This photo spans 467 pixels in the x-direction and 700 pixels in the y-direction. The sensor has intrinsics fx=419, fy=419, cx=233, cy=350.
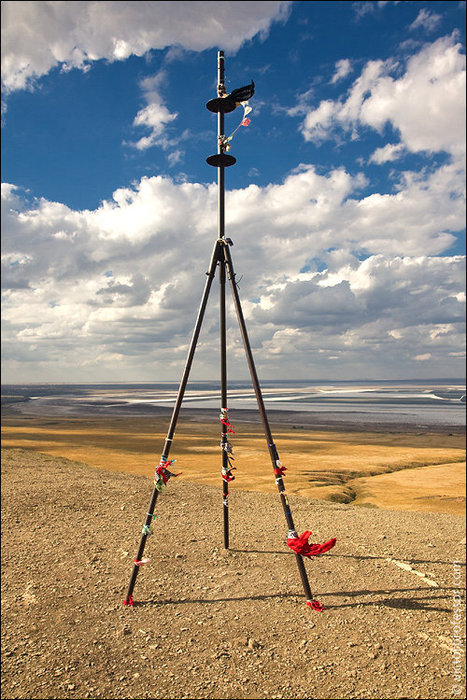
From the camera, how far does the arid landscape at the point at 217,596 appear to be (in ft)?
20.6

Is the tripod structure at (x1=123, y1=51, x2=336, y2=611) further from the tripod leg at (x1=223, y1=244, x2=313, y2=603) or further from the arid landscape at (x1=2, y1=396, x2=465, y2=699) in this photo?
the arid landscape at (x1=2, y1=396, x2=465, y2=699)

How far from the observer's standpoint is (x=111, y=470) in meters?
15.9

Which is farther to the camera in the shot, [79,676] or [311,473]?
[311,473]

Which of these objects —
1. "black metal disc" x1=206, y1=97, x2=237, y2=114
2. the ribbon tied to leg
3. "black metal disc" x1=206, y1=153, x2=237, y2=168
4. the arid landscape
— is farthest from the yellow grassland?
"black metal disc" x1=206, y1=97, x2=237, y2=114

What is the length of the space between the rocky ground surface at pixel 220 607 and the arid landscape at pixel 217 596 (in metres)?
0.02

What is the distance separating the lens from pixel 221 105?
5.75 m

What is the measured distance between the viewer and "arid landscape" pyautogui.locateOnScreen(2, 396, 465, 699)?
20.6 ft

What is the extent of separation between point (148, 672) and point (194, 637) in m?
0.87

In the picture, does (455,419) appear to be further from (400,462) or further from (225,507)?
(225,507)

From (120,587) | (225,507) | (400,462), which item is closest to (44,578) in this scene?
(120,587)

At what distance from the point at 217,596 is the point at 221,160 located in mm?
7486

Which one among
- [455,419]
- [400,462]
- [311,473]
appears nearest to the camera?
[311,473]

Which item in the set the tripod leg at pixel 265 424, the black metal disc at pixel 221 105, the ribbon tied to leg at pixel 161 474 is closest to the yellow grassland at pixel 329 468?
the ribbon tied to leg at pixel 161 474

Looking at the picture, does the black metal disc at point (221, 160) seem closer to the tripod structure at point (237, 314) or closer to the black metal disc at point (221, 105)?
the tripod structure at point (237, 314)
